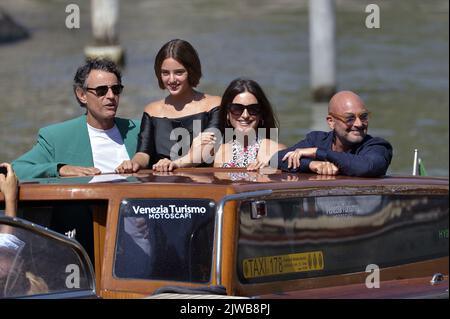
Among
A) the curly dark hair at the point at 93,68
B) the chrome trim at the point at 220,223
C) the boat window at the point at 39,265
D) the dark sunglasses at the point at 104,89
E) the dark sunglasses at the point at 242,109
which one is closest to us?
the boat window at the point at 39,265

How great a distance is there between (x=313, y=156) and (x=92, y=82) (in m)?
1.38

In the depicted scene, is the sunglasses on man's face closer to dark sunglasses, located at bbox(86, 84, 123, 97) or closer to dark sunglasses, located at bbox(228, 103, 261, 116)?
dark sunglasses, located at bbox(228, 103, 261, 116)

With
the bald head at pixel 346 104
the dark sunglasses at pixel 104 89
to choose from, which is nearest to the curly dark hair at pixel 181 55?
the dark sunglasses at pixel 104 89

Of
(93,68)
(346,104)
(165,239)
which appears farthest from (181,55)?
(165,239)

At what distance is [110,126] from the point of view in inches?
273

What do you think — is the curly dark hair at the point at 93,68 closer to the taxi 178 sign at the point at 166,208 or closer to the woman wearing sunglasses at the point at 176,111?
the woman wearing sunglasses at the point at 176,111

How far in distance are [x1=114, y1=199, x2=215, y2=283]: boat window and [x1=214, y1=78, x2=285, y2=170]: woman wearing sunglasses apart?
1.28 metres

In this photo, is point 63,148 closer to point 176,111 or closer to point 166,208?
point 176,111

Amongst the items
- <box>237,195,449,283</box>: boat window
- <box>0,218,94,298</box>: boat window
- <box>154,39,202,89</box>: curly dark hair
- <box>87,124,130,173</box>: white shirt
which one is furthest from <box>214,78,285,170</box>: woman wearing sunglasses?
<box>0,218,94,298</box>: boat window

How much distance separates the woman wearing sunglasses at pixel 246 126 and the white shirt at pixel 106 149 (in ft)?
1.87

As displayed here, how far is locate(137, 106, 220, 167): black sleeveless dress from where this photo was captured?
23.0 ft

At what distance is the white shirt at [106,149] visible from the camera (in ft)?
22.3

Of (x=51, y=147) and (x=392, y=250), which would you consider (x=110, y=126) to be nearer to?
(x=51, y=147)

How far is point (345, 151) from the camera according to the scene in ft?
21.0
